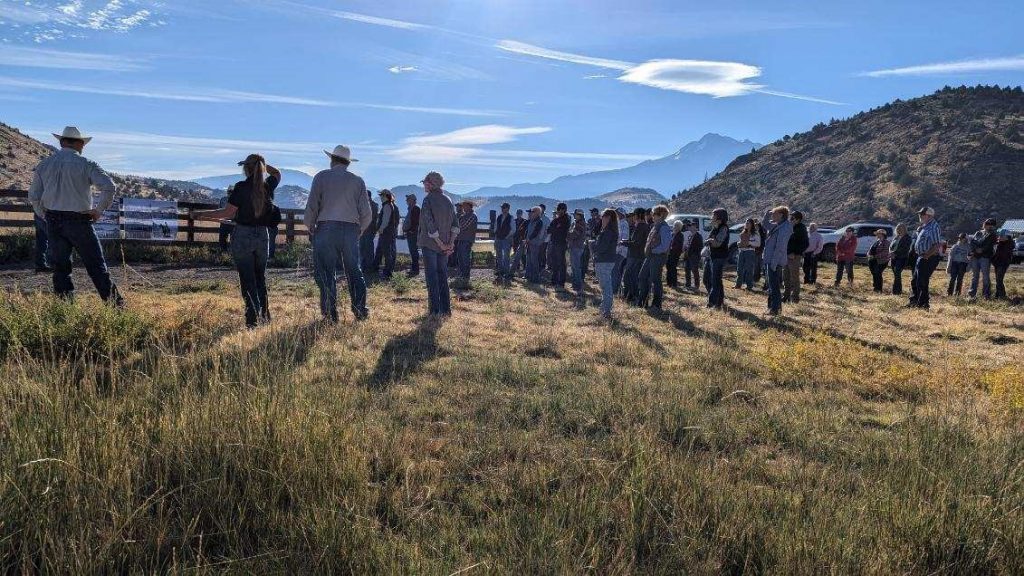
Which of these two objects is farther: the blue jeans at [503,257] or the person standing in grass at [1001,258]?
the blue jeans at [503,257]

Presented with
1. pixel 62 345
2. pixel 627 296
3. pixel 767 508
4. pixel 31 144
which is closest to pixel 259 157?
pixel 62 345

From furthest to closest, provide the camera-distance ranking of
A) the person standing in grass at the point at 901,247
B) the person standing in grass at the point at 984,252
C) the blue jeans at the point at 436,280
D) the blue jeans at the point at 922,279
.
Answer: the person standing in grass at the point at 901,247 → the person standing in grass at the point at 984,252 → the blue jeans at the point at 922,279 → the blue jeans at the point at 436,280

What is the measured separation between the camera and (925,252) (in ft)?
39.3

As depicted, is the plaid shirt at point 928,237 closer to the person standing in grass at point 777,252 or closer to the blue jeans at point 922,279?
the blue jeans at point 922,279

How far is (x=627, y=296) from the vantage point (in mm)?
12172

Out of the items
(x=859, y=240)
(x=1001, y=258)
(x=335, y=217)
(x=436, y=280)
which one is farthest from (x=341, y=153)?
(x=859, y=240)

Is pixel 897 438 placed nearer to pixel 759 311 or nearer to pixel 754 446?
pixel 754 446

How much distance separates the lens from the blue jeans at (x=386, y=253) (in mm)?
14742

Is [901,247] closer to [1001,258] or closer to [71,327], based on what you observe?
[1001,258]

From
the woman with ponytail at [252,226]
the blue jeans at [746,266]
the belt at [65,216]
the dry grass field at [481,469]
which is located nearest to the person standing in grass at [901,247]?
the blue jeans at [746,266]

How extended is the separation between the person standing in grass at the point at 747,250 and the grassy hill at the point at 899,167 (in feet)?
124

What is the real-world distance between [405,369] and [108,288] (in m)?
3.65

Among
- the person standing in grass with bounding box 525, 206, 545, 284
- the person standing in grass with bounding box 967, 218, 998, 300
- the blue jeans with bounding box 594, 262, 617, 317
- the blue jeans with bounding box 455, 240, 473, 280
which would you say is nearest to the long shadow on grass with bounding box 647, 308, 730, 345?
the blue jeans with bounding box 594, 262, 617, 317

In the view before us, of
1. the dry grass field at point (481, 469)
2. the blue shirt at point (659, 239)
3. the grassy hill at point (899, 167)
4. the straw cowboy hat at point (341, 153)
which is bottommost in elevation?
the dry grass field at point (481, 469)
